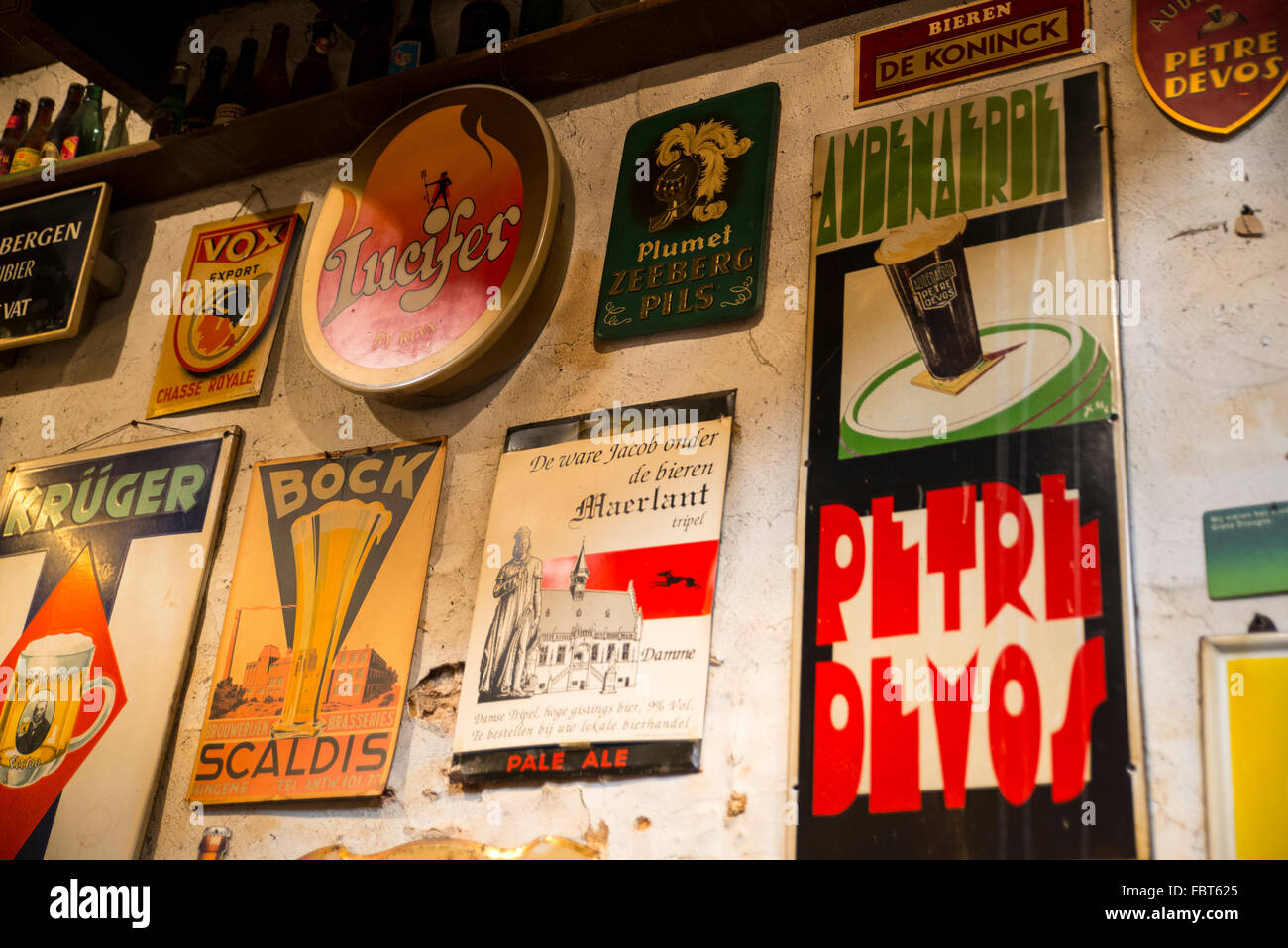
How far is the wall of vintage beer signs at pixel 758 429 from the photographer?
Answer: 178 cm

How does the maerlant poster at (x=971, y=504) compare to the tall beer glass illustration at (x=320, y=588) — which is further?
the tall beer glass illustration at (x=320, y=588)

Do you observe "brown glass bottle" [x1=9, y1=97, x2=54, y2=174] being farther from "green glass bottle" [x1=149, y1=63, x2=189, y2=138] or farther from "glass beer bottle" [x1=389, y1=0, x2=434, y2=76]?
"glass beer bottle" [x1=389, y1=0, x2=434, y2=76]

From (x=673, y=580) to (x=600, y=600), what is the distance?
0.49 feet

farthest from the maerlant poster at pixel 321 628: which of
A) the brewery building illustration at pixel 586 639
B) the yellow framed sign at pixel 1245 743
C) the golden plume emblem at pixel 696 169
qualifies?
the yellow framed sign at pixel 1245 743

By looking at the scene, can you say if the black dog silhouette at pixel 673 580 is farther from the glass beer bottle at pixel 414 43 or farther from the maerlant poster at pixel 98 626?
the glass beer bottle at pixel 414 43

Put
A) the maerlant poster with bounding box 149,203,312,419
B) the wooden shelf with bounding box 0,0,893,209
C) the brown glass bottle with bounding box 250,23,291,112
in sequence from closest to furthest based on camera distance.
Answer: the wooden shelf with bounding box 0,0,893,209
the maerlant poster with bounding box 149,203,312,419
the brown glass bottle with bounding box 250,23,291,112

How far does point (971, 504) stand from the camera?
6.31 feet

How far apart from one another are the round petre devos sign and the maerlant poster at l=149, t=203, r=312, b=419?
0.20 meters

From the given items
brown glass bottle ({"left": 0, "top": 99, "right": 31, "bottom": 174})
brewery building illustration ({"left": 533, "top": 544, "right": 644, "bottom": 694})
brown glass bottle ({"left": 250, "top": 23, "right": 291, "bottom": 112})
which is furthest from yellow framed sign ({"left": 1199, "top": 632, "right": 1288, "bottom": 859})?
brown glass bottle ({"left": 0, "top": 99, "right": 31, "bottom": 174})

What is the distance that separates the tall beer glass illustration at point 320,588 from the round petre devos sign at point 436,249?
292 mm

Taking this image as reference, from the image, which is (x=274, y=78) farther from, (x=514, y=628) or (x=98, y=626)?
(x=514, y=628)

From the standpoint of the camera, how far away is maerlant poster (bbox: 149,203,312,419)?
2.88 metres

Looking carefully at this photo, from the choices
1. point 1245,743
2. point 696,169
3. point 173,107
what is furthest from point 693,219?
point 173,107
